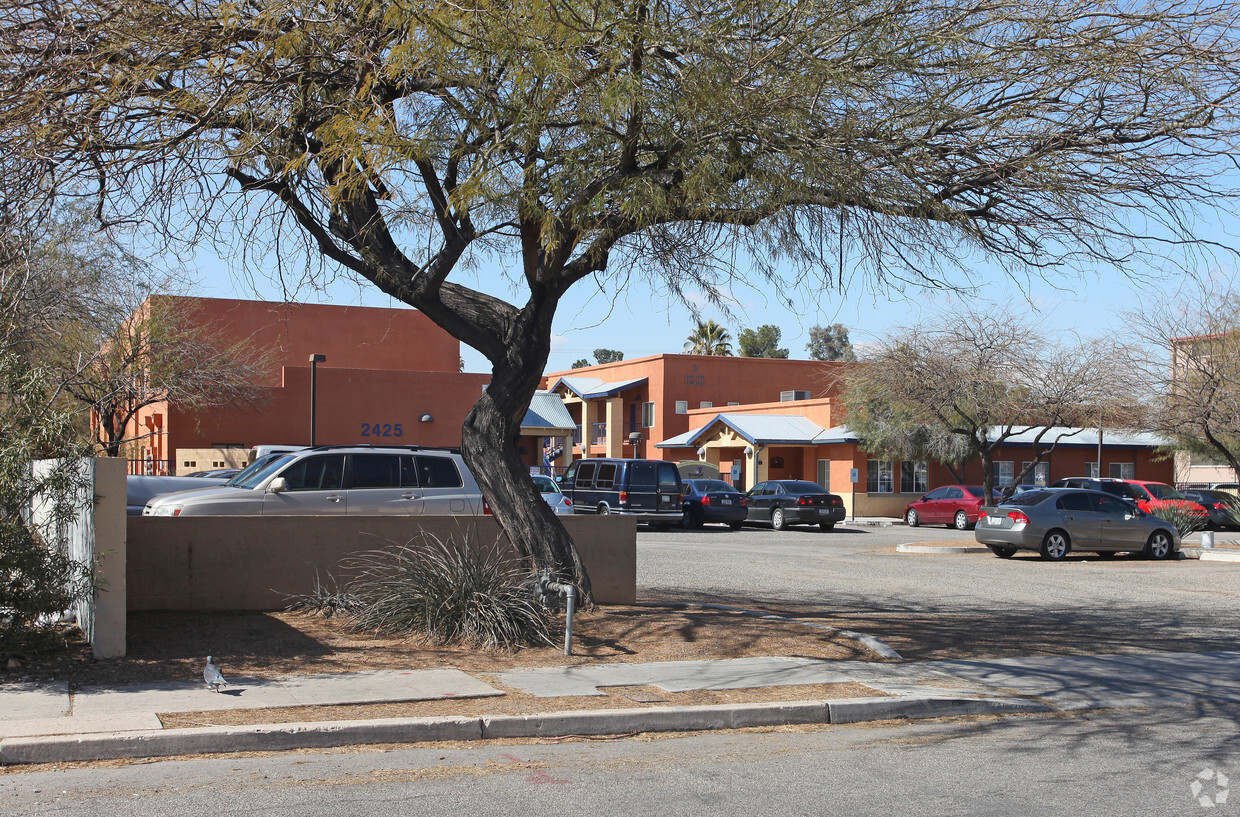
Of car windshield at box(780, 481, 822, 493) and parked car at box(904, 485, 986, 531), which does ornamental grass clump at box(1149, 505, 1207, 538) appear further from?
car windshield at box(780, 481, 822, 493)

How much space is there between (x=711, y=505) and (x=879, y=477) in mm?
12588

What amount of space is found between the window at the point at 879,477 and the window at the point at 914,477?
0.53 metres

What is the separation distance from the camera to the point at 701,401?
179 feet

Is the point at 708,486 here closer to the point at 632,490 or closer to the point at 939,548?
the point at 632,490

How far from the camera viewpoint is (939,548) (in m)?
25.8

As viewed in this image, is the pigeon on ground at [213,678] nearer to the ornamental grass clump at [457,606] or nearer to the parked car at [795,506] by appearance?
the ornamental grass clump at [457,606]

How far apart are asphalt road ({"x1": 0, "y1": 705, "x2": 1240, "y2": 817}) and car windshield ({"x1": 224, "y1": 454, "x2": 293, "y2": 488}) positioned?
8516mm

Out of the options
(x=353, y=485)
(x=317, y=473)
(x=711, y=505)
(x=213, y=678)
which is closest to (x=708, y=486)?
(x=711, y=505)

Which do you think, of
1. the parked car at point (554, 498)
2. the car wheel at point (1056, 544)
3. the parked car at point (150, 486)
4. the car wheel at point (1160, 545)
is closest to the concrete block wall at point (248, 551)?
the parked car at point (150, 486)

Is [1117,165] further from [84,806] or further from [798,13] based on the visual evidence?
[84,806]

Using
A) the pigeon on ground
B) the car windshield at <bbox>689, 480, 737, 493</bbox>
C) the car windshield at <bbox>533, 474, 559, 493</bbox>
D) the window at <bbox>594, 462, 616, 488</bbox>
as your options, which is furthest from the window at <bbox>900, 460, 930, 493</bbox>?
the pigeon on ground

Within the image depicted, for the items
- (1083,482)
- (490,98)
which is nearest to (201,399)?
(490,98)

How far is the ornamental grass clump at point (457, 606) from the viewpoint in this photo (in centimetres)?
1039

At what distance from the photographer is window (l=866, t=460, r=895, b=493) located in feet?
141
